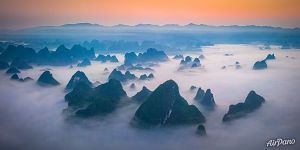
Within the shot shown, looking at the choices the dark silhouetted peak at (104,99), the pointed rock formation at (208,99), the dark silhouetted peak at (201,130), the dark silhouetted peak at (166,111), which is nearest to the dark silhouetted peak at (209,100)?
the pointed rock formation at (208,99)

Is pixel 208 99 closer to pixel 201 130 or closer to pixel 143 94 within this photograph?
pixel 143 94

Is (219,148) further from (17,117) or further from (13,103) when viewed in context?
(13,103)

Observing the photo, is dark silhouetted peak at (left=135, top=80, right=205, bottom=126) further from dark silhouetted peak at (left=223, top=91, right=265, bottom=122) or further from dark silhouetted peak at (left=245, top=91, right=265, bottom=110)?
dark silhouetted peak at (left=245, top=91, right=265, bottom=110)

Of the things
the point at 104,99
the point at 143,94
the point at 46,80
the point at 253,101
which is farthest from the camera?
the point at 46,80

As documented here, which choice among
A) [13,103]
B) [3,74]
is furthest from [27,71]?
[13,103]

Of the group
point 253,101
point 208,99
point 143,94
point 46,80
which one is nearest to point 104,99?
point 143,94
